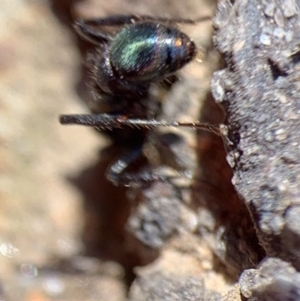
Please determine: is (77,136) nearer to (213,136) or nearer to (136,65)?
(136,65)

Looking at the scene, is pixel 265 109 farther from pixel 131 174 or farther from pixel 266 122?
pixel 131 174

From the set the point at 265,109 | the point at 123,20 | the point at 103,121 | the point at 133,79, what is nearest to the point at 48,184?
the point at 103,121

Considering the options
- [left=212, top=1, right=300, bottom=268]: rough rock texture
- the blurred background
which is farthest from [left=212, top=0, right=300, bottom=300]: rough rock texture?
the blurred background

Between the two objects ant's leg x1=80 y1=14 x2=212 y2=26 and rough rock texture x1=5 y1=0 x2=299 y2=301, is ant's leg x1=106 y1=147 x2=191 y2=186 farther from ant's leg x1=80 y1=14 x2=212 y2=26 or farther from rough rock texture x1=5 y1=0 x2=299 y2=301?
ant's leg x1=80 y1=14 x2=212 y2=26

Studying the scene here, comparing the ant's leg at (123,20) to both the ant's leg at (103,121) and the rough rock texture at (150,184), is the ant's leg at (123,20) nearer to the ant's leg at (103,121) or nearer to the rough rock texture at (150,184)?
the rough rock texture at (150,184)

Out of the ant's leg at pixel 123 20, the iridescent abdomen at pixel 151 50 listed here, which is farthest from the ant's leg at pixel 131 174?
the ant's leg at pixel 123 20

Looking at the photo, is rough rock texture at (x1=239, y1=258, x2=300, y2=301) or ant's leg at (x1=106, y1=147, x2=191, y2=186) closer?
rough rock texture at (x1=239, y1=258, x2=300, y2=301)
